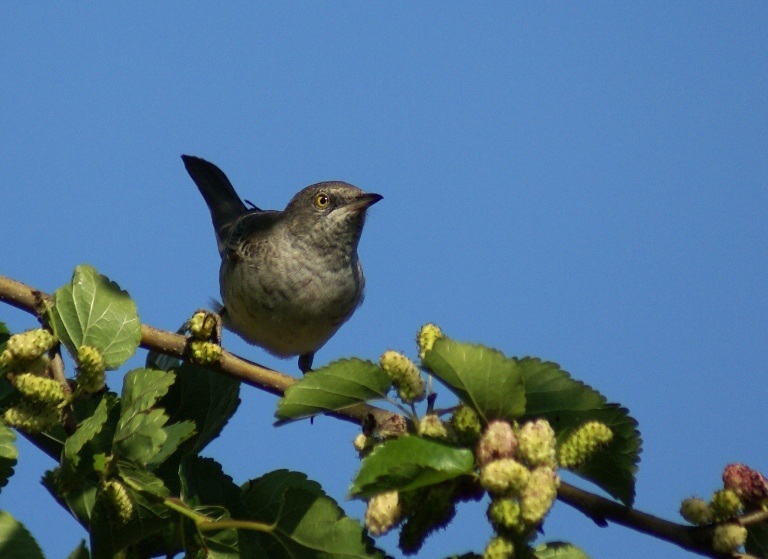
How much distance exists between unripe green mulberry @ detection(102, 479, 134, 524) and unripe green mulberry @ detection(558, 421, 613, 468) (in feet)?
3.39

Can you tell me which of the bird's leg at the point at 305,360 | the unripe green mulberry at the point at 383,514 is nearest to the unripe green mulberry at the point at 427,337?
the unripe green mulberry at the point at 383,514

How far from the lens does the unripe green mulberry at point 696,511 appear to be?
2.23m

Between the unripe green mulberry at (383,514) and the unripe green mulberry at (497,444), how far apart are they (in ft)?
0.68

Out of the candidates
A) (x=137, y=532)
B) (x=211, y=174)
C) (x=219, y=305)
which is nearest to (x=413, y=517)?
(x=137, y=532)

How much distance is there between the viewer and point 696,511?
225 cm

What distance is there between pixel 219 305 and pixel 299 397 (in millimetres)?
5066

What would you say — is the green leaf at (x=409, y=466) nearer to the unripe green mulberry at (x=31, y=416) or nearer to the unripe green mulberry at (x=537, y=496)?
the unripe green mulberry at (x=537, y=496)

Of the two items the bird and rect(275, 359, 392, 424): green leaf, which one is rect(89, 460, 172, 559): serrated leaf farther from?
the bird

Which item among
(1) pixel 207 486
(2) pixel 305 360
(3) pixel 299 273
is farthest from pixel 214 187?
(1) pixel 207 486

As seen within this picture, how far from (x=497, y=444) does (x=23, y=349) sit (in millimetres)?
1164

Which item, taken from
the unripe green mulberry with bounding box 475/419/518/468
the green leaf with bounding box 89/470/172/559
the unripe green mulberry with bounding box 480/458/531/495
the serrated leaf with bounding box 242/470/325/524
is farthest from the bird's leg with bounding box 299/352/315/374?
the unripe green mulberry with bounding box 480/458/531/495

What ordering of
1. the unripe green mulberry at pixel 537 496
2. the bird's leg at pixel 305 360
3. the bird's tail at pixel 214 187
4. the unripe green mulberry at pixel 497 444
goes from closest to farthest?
the unripe green mulberry at pixel 537 496
the unripe green mulberry at pixel 497 444
the bird's leg at pixel 305 360
the bird's tail at pixel 214 187

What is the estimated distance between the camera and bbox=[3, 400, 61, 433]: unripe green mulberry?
2.29 meters

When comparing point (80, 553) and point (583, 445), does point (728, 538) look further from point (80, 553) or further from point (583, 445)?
point (80, 553)
